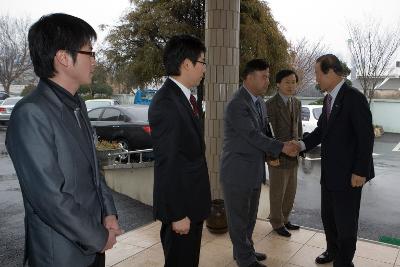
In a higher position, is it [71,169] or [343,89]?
[343,89]

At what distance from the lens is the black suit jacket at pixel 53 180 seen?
4.22 ft

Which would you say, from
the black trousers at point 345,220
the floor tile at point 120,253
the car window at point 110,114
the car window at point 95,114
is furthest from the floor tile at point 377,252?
the car window at point 95,114

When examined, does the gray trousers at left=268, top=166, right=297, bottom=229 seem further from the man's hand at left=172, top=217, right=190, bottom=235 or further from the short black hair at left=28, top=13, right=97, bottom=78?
the short black hair at left=28, top=13, right=97, bottom=78

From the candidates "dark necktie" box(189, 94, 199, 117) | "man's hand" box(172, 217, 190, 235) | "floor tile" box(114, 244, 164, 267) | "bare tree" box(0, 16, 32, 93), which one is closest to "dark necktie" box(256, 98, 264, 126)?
"dark necktie" box(189, 94, 199, 117)

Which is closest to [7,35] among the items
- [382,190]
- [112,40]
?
[112,40]

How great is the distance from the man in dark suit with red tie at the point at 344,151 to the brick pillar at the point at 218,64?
134 centimetres

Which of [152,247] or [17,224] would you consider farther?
[17,224]

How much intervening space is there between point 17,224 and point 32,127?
13.3 feet

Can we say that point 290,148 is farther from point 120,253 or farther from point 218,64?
point 120,253

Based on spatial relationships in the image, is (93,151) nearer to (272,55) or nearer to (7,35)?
(272,55)

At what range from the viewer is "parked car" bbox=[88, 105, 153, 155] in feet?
27.3

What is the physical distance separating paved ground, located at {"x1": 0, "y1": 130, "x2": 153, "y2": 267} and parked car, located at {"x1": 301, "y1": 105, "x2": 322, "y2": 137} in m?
7.23

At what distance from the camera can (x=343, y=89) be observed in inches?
108

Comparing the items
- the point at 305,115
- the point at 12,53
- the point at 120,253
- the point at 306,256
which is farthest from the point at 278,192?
the point at 12,53
